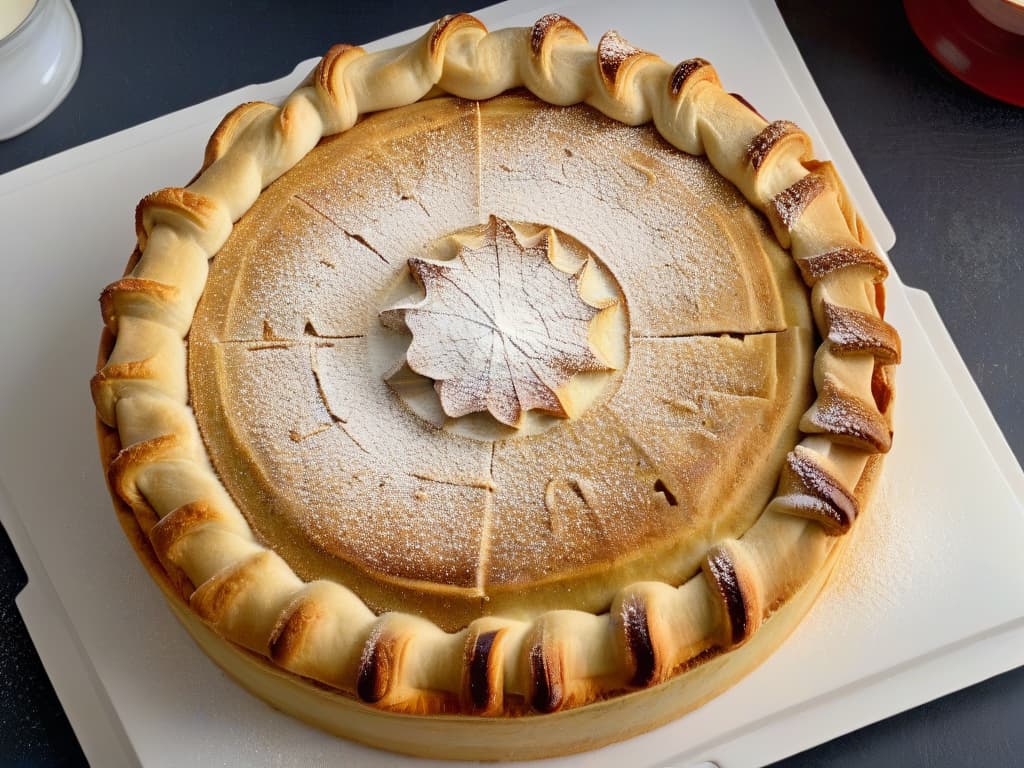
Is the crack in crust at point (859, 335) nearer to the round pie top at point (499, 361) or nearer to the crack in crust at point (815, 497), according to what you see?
the round pie top at point (499, 361)

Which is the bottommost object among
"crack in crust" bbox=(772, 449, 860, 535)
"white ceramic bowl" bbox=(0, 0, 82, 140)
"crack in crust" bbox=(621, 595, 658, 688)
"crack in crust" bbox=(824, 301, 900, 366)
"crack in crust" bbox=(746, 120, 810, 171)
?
"crack in crust" bbox=(621, 595, 658, 688)

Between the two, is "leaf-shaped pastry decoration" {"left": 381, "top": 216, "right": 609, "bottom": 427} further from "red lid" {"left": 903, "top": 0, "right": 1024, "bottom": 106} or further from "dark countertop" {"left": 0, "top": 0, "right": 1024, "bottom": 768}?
"red lid" {"left": 903, "top": 0, "right": 1024, "bottom": 106}

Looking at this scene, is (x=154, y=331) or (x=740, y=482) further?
(x=154, y=331)

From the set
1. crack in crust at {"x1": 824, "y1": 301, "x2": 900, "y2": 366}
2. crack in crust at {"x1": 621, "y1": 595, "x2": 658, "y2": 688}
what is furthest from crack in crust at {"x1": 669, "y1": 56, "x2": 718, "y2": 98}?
crack in crust at {"x1": 621, "y1": 595, "x2": 658, "y2": 688}

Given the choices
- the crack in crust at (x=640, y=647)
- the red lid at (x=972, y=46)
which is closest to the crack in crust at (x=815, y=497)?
the crack in crust at (x=640, y=647)

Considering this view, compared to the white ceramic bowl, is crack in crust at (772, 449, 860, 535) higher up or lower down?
lower down

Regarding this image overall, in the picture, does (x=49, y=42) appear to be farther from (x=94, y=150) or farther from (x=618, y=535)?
(x=618, y=535)

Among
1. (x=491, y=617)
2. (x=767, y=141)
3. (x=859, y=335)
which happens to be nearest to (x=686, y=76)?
(x=767, y=141)

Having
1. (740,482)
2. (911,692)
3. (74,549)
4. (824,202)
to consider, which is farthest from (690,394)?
(74,549)
